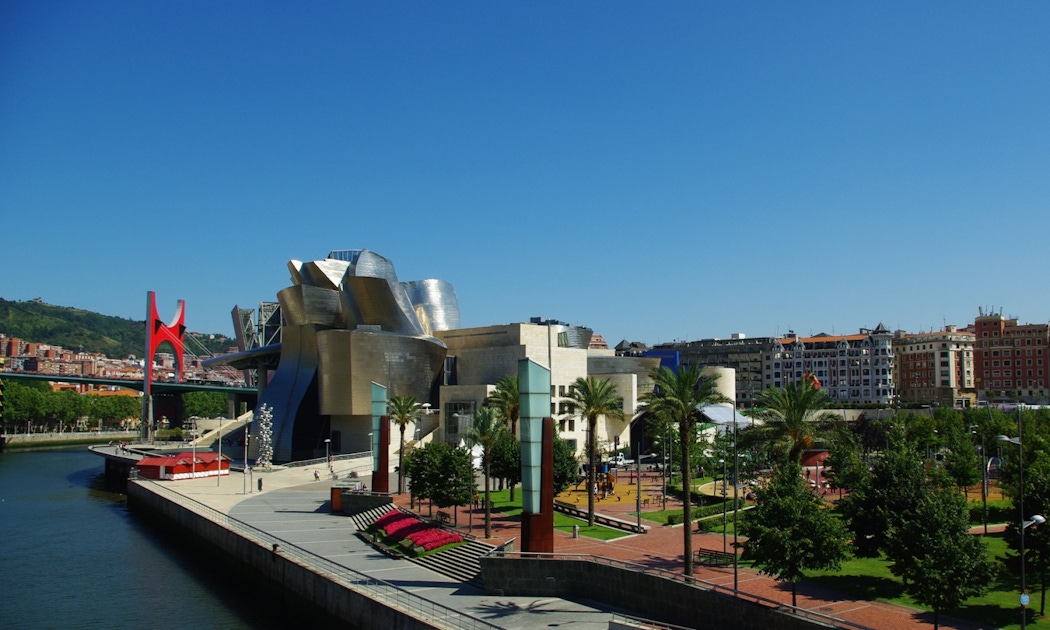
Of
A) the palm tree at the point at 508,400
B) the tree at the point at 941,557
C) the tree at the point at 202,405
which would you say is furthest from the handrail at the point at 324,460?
the tree at the point at 202,405

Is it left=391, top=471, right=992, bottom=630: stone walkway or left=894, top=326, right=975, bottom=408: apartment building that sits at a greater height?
left=894, top=326, right=975, bottom=408: apartment building

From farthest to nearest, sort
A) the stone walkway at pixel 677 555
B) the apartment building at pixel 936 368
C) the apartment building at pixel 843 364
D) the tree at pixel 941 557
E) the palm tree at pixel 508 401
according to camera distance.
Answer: the apartment building at pixel 843 364 < the apartment building at pixel 936 368 < the palm tree at pixel 508 401 < the stone walkway at pixel 677 555 < the tree at pixel 941 557

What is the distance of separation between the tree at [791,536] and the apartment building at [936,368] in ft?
417

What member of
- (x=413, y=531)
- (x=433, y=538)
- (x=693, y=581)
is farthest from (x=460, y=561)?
(x=693, y=581)

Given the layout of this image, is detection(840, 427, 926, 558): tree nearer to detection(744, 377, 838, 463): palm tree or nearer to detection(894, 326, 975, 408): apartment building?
detection(744, 377, 838, 463): palm tree

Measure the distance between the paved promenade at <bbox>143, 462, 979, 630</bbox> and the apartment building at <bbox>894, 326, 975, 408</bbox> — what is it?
10269 centimetres

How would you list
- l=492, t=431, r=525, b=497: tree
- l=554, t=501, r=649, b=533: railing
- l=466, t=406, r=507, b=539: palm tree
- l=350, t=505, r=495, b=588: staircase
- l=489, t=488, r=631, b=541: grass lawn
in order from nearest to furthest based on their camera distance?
l=350, t=505, r=495, b=588: staircase
l=489, t=488, r=631, b=541: grass lawn
l=554, t=501, r=649, b=533: railing
l=466, t=406, r=507, b=539: palm tree
l=492, t=431, r=525, b=497: tree

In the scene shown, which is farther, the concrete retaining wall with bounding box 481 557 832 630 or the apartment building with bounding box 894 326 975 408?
the apartment building with bounding box 894 326 975 408

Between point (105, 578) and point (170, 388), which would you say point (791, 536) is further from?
point (170, 388)

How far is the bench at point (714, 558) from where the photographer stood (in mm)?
31047

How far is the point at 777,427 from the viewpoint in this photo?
33500mm

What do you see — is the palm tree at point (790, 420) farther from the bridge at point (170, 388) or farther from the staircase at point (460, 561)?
the bridge at point (170, 388)

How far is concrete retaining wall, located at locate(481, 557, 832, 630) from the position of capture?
75.1 ft

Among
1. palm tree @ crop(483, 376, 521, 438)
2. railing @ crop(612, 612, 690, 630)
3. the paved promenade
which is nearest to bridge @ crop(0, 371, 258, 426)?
the paved promenade
